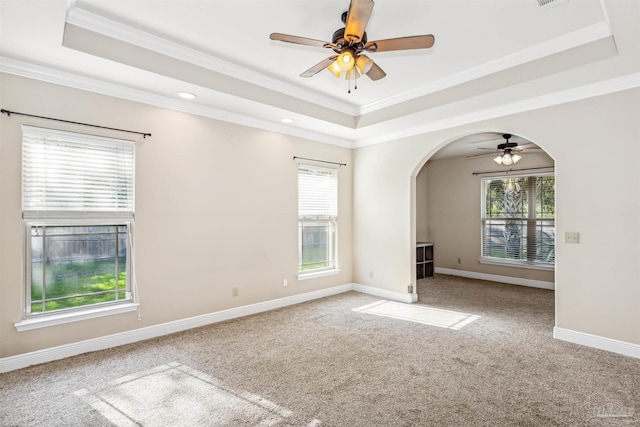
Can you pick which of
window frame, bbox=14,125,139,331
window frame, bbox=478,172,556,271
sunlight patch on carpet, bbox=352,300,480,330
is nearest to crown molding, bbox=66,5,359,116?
window frame, bbox=14,125,139,331

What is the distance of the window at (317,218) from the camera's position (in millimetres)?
5121

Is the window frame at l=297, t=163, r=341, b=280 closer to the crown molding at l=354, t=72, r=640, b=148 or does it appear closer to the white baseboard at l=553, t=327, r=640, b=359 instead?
the crown molding at l=354, t=72, r=640, b=148

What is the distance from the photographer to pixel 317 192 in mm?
A: 5312

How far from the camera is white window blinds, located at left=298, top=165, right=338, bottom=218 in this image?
511cm

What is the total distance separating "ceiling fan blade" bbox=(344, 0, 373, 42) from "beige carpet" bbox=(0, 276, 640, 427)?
8.58 ft

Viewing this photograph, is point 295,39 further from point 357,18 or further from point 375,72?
point 375,72

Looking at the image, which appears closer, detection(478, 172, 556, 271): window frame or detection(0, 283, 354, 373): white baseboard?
detection(0, 283, 354, 373): white baseboard

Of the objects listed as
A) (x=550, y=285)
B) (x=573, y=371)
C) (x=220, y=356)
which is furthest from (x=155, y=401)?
(x=550, y=285)

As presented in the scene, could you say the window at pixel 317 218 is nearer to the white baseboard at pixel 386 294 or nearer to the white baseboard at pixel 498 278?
the white baseboard at pixel 386 294

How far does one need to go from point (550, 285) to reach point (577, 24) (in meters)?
4.74

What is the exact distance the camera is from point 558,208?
358 cm

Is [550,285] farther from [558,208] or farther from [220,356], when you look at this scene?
[220,356]

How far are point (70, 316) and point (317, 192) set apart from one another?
3.47 metres

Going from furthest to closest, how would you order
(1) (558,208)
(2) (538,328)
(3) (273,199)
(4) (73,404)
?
(3) (273,199) → (2) (538,328) → (1) (558,208) → (4) (73,404)
